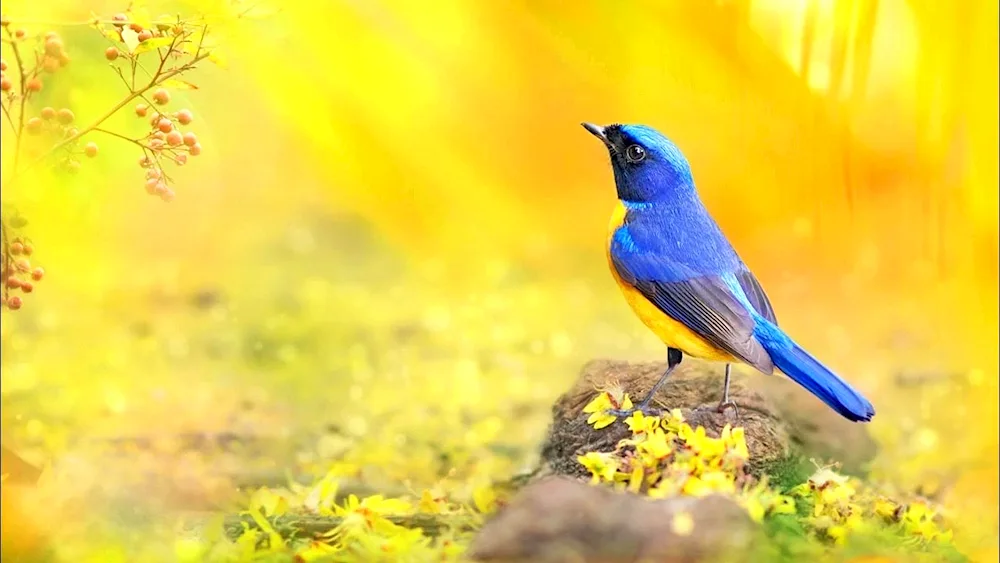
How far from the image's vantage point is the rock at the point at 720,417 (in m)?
1.85

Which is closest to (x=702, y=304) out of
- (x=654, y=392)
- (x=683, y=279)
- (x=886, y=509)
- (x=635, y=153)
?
(x=683, y=279)

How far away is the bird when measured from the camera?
5.79 feet

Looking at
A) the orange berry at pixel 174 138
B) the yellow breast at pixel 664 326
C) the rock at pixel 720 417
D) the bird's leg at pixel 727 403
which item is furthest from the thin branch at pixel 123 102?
the bird's leg at pixel 727 403

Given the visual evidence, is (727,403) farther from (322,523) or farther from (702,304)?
(322,523)

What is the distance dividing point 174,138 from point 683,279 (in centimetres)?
112

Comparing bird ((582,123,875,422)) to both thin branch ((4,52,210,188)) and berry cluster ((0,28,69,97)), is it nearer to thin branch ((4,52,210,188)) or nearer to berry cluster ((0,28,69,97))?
thin branch ((4,52,210,188))

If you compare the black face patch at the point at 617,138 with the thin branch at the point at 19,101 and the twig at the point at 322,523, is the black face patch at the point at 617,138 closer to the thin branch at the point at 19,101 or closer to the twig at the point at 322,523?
the twig at the point at 322,523

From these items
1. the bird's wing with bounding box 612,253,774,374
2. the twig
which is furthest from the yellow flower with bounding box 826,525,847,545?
the twig

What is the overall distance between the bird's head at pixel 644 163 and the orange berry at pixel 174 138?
87cm

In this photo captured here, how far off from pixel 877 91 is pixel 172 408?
5.64ft

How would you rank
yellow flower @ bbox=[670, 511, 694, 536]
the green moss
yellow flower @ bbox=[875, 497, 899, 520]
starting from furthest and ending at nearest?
yellow flower @ bbox=[875, 497, 899, 520] < the green moss < yellow flower @ bbox=[670, 511, 694, 536]

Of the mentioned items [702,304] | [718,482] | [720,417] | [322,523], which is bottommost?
[322,523]

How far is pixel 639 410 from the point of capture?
6.06 ft

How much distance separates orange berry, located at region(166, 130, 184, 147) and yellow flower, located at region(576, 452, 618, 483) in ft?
3.57
